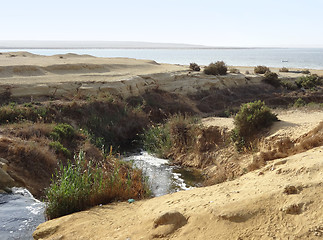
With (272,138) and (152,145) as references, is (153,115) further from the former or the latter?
(272,138)

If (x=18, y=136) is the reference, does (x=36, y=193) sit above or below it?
below

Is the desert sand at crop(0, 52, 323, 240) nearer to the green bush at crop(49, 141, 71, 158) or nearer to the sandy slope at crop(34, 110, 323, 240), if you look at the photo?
the sandy slope at crop(34, 110, 323, 240)

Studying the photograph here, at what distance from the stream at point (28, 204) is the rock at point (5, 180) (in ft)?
0.82

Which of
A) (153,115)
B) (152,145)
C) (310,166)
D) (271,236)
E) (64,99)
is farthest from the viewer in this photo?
(153,115)

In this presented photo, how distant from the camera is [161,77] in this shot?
81.5ft

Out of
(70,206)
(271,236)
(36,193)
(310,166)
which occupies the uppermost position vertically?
(310,166)

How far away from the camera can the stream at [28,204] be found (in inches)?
275

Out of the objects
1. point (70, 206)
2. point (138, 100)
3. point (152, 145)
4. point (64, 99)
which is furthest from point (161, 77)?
point (70, 206)

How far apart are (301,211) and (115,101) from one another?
1471 centimetres

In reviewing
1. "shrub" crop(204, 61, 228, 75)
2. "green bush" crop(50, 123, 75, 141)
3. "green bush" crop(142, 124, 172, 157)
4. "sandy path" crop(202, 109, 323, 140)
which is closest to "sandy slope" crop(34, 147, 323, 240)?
"sandy path" crop(202, 109, 323, 140)

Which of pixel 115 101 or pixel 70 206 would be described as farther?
pixel 115 101

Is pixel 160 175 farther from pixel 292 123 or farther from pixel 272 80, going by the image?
pixel 272 80

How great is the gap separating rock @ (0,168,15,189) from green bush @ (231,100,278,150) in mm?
7489

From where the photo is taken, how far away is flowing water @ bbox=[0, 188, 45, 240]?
6.86 meters
